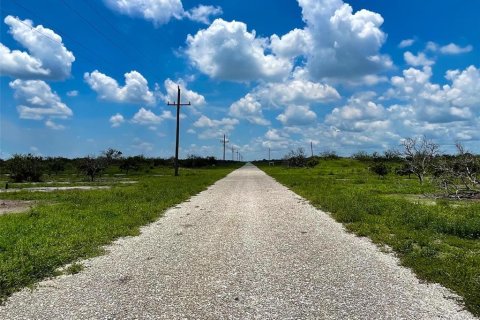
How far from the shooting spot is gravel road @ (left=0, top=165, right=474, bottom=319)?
5531 mm

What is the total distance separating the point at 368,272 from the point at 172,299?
12.0 feet

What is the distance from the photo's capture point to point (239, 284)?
6.69 meters

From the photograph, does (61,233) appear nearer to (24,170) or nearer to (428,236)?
(428,236)

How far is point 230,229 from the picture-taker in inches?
470

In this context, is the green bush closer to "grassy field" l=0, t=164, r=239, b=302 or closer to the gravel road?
"grassy field" l=0, t=164, r=239, b=302

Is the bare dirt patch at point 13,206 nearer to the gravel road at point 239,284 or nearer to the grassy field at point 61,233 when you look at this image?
the grassy field at point 61,233

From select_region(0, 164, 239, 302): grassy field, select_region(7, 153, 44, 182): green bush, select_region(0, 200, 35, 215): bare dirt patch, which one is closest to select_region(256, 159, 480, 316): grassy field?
select_region(0, 164, 239, 302): grassy field

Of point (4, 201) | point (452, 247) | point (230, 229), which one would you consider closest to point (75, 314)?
point (230, 229)

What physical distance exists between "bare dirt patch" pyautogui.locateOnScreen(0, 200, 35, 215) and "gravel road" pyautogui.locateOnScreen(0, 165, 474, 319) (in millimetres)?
9359

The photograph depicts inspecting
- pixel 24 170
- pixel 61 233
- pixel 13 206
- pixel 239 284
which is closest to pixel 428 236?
pixel 239 284

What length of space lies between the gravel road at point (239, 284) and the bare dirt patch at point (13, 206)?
368 inches

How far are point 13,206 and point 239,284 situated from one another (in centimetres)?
1615

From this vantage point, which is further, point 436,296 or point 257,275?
point 257,275

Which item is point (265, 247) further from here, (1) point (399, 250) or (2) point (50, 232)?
(2) point (50, 232)
